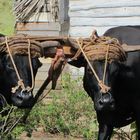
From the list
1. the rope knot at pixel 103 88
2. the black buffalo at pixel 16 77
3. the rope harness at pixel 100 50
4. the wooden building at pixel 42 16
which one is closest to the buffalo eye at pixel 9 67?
the black buffalo at pixel 16 77

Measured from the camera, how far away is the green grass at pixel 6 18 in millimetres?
17181

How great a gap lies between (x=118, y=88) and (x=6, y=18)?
40.4 ft

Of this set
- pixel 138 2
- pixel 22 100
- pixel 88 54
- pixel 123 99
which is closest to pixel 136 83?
pixel 123 99

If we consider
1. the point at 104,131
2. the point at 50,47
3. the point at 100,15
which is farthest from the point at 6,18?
the point at 50,47

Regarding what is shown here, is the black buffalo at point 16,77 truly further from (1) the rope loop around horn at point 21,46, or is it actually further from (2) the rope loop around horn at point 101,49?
(2) the rope loop around horn at point 101,49

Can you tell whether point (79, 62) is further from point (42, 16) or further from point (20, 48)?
point (42, 16)

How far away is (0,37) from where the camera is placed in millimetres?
6109

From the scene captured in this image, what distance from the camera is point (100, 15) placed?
10945 mm

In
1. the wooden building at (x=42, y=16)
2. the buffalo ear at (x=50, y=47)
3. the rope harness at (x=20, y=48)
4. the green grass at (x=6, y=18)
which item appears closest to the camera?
the rope harness at (x=20, y=48)

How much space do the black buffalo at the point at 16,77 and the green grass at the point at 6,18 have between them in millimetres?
10636

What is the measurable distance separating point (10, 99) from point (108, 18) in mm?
5038

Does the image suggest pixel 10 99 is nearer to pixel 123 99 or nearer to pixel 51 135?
pixel 123 99

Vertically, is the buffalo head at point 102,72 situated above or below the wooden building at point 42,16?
above

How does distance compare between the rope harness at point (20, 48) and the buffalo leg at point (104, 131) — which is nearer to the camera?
the rope harness at point (20, 48)
